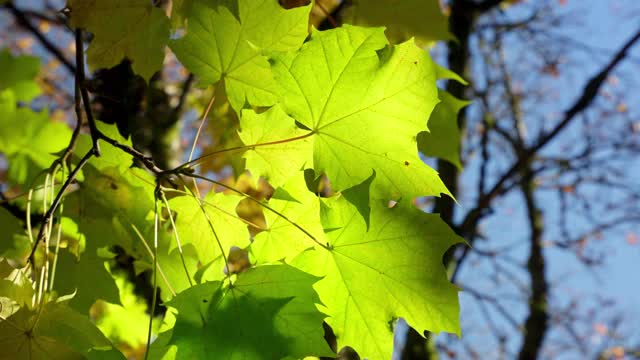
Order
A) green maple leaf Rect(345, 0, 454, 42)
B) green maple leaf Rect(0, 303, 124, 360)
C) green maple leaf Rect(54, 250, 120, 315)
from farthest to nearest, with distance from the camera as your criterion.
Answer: green maple leaf Rect(345, 0, 454, 42) → green maple leaf Rect(54, 250, 120, 315) → green maple leaf Rect(0, 303, 124, 360)

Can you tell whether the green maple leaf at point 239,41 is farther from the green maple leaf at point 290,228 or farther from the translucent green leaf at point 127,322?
the translucent green leaf at point 127,322

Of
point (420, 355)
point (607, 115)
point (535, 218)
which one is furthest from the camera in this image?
point (607, 115)

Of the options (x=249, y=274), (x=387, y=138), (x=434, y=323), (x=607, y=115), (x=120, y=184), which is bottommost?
(x=434, y=323)

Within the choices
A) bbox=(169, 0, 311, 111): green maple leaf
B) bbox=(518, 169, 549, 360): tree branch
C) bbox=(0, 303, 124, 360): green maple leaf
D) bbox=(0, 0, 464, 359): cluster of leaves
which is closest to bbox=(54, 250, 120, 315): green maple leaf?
bbox=(0, 0, 464, 359): cluster of leaves

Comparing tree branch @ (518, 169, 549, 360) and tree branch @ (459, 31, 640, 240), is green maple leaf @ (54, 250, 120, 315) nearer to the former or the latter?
tree branch @ (459, 31, 640, 240)

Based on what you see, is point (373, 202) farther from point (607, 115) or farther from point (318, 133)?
point (607, 115)

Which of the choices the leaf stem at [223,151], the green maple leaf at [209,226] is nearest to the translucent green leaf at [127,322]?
the green maple leaf at [209,226]

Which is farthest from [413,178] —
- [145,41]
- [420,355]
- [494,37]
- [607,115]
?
[607,115]
